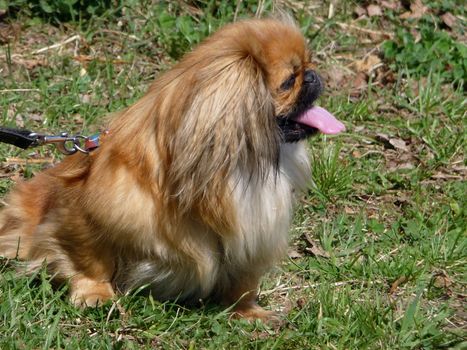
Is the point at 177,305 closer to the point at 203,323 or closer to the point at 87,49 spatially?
the point at 203,323

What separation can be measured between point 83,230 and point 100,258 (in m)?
0.13

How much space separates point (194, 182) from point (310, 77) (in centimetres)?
57

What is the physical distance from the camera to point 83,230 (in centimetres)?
327

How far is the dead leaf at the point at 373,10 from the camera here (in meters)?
6.29

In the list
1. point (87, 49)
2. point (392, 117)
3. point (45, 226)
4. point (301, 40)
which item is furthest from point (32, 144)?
point (392, 117)

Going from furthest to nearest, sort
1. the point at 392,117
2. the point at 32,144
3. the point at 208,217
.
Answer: the point at 392,117 < the point at 32,144 < the point at 208,217

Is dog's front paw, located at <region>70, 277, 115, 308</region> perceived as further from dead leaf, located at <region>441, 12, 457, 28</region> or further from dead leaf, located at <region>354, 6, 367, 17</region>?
dead leaf, located at <region>441, 12, 457, 28</region>

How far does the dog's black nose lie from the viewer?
3111mm

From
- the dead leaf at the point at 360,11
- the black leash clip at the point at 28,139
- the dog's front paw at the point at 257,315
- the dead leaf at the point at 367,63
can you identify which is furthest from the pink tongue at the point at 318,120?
the dead leaf at the point at 360,11

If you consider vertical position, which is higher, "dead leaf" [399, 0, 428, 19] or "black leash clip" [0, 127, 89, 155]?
"black leash clip" [0, 127, 89, 155]

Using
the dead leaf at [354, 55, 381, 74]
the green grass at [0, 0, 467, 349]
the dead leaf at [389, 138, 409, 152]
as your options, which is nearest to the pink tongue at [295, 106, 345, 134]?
the green grass at [0, 0, 467, 349]

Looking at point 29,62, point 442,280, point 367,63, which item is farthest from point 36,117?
point 442,280

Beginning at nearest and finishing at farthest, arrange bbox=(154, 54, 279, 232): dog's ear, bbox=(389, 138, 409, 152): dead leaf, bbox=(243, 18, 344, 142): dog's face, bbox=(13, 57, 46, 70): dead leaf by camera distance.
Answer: bbox=(154, 54, 279, 232): dog's ear, bbox=(243, 18, 344, 142): dog's face, bbox=(389, 138, 409, 152): dead leaf, bbox=(13, 57, 46, 70): dead leaf

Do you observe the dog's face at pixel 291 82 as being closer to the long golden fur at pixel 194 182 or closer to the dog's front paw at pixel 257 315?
the long golden fur at pixel 194 182
